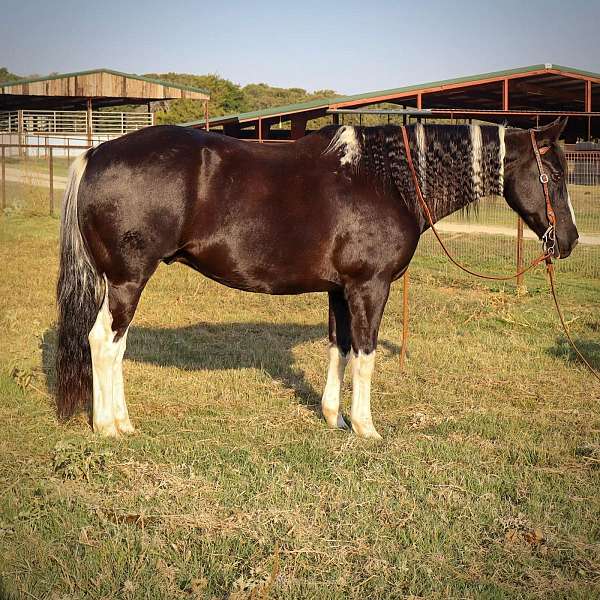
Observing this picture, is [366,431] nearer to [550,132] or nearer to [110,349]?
[110,349]

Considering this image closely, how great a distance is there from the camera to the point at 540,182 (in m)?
5.18

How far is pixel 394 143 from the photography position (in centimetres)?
509

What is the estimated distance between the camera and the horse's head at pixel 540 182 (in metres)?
5.15

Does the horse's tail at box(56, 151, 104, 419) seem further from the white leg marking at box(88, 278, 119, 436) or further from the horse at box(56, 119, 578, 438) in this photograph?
the white leg marking at box(88, 278, 119, 436)

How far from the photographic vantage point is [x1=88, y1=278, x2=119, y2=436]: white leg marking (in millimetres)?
4898

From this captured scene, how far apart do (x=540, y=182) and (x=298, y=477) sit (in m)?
2.65

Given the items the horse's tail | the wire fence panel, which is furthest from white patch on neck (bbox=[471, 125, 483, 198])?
the wire fence panel

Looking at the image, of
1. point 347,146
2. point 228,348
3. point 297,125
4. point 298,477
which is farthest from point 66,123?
point 298,477

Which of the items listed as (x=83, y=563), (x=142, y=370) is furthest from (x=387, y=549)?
(x=142, y=370)

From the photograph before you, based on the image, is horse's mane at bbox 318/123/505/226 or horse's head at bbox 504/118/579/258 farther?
horse's head at bbox 504/118/579/258

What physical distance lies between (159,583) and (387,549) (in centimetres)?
105

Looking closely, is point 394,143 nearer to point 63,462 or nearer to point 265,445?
point 265,445

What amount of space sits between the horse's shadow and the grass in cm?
3

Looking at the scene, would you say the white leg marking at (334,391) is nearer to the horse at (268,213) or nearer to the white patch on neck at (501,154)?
the horse at (268,213)
